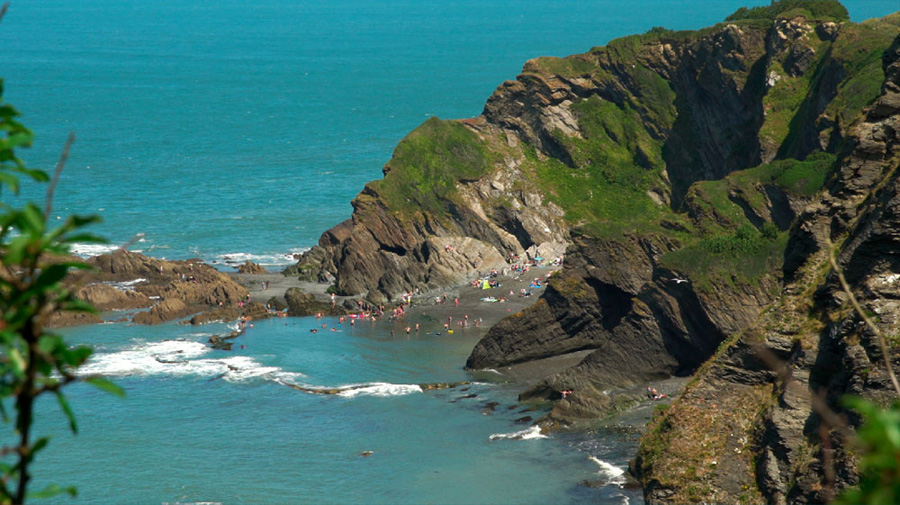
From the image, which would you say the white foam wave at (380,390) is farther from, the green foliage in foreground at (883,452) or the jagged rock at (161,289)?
the green foliage in foreground at (883,452)

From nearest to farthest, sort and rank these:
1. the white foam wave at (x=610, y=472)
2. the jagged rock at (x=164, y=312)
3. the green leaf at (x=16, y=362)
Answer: the green leaf at (x=16, y=362) < the white foam wave at (x=610, y=472) < the jagged rock at (x=164, y=312)

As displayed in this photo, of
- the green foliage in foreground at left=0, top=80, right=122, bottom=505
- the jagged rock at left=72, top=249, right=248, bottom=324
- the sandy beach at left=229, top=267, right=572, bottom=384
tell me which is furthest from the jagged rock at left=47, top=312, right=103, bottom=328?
the green foliage in foreground at left=0, top=80, right=122, bottom=505

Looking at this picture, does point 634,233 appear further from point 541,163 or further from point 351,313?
point 541,163

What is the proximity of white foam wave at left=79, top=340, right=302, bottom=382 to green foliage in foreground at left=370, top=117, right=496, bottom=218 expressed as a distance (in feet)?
94.4

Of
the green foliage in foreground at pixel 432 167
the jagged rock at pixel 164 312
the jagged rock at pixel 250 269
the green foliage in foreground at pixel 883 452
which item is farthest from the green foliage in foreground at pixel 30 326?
the jagged rock at pixel 250 269

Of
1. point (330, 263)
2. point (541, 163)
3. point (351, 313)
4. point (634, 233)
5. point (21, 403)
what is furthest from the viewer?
point (541, 163)

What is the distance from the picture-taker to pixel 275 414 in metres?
65.2

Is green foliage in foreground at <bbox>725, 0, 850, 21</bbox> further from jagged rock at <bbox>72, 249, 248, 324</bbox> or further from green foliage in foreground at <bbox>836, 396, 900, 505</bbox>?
green foliage in foreground at <bbox>836, 396, 900, 505</bbox>

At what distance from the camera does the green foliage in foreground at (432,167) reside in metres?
104

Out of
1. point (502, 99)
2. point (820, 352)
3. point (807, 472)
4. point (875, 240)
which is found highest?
point (502, 99)

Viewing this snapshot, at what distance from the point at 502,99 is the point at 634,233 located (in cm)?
4600

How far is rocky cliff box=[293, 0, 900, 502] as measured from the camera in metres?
38.3

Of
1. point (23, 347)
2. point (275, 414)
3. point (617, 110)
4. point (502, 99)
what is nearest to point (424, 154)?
point (502, 99)

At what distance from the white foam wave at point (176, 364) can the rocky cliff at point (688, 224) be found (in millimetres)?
15528
